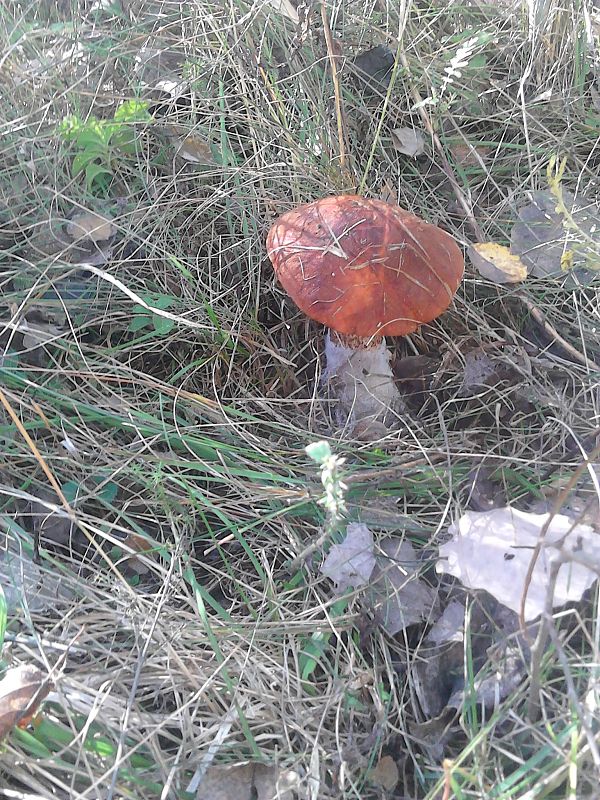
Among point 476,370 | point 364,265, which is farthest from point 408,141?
point 364,265

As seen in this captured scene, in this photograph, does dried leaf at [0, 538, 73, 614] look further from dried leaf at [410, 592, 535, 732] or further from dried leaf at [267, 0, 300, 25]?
dried leaf at [267, 0, 300, 25]

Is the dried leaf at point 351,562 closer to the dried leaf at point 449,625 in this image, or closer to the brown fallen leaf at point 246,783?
the dried leaf at point 449,625

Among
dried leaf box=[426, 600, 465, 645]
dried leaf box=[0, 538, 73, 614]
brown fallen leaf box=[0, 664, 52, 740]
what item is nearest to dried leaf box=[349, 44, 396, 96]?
dried leaf box=[426, 600, 465, 645]

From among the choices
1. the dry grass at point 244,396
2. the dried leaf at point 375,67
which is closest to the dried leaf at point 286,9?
the dry grass at point 244,396

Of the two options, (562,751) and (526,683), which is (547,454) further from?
(562,751)

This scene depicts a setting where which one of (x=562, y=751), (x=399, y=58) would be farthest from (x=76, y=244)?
(x=562, y=751)
